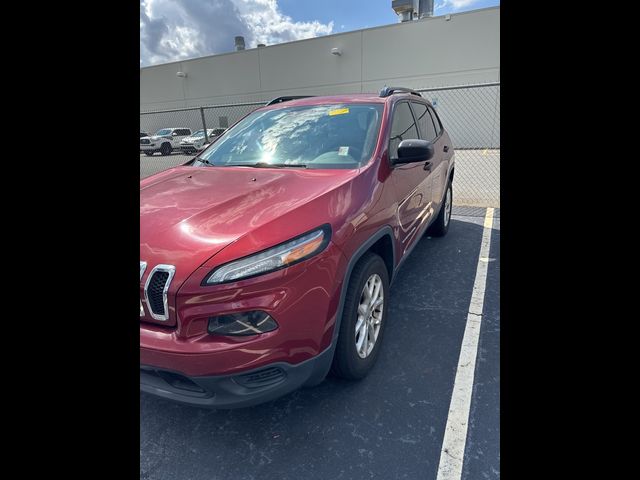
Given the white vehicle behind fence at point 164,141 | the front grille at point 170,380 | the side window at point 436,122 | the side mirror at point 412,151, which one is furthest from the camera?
the white vehicle behind fence at point 164,141

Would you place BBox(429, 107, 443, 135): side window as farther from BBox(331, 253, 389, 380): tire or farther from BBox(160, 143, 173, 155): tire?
BBox(160, 143, 173, 155): tire

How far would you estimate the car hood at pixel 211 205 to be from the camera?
1581 mm

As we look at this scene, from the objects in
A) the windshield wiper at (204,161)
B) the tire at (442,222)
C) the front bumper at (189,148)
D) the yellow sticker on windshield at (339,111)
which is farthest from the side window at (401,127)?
the front bumper at (189,148)

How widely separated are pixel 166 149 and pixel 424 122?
19160 mm

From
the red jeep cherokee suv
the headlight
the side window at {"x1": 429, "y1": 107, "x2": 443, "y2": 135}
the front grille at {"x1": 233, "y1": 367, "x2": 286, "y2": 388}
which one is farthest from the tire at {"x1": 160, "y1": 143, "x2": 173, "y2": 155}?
the front grille at {"x1": 233, "y1": 367, "x2": 286, "y2": 388}

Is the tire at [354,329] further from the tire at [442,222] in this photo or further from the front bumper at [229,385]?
the tire at [442,222]

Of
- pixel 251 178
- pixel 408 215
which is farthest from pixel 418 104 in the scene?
pixel 251 178

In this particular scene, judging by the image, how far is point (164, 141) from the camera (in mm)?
19656

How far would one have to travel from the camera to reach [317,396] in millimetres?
2125

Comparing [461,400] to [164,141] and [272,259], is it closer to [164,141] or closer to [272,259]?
[272,259]

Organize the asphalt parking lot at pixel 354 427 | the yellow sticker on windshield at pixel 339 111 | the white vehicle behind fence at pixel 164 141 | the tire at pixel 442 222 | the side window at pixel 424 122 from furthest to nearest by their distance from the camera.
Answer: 1. the white vehicle behind fence at pixel 164 141
2. the tire at pixel 442 222
3. the side window at pixel 424 122
4. the yellow sticker on windshield at pixel 339 111
5. the asphalt parking lot at pixel 354 427
